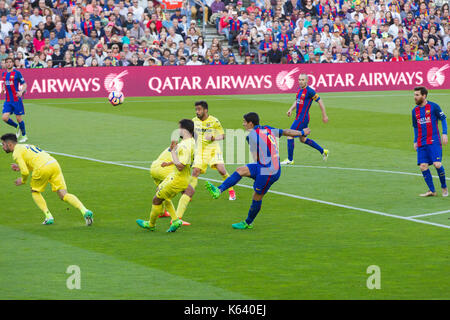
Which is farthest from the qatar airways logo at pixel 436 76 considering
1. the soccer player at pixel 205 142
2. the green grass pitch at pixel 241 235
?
the soccer player at pixel 205 142

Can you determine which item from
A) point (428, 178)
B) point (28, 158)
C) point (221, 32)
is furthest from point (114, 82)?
point (28, 158)

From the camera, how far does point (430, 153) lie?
1588 cm

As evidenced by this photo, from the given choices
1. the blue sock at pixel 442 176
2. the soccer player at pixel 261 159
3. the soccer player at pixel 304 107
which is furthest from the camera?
the soccer player at pixel 304 107

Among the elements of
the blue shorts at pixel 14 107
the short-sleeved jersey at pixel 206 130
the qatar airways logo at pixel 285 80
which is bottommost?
the short-sleeved jersey at pixel 206 130

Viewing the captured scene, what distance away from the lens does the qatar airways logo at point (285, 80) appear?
38.0m

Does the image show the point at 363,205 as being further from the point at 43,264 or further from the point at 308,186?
the point at 43,264

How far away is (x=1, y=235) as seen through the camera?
12859 millimetres

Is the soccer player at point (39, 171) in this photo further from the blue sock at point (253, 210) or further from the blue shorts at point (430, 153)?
the blue shorts at point (430, 153)

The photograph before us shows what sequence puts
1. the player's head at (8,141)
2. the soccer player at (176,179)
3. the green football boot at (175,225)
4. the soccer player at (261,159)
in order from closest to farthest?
the soccer player at (176,179) → the green football boot at (175,225) → the soccer player at (261,159) → the player's head at (8,141)

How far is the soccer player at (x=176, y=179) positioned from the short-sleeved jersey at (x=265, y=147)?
102 cm

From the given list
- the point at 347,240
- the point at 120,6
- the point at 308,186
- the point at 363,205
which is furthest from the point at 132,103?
the point at 347,240

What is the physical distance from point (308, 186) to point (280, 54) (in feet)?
71.6

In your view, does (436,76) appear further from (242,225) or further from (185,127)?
(185,127)

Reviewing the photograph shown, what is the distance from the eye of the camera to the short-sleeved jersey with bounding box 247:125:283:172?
1290 centimetres
